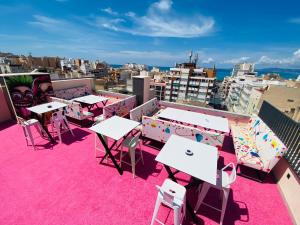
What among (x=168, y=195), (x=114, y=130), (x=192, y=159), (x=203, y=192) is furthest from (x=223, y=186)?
(x=114, y=130)

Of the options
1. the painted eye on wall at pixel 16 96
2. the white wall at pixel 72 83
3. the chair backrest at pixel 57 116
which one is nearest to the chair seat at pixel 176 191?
the chair backrest at pixel 57 116

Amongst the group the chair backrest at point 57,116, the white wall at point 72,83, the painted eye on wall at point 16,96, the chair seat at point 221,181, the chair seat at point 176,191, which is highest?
the white wall at point 72,83

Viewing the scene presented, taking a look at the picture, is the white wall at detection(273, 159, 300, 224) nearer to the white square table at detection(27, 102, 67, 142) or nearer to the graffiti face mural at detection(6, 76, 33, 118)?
the white square table at detection(27, 102, 67, 142)

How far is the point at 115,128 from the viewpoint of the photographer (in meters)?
3.12

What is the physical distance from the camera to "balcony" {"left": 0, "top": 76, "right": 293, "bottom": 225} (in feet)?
7.25

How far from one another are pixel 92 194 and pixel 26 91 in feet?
15.7

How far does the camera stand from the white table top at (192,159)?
6.43 feet

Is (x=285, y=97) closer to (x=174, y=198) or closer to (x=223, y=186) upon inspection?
(x=223, y=186)

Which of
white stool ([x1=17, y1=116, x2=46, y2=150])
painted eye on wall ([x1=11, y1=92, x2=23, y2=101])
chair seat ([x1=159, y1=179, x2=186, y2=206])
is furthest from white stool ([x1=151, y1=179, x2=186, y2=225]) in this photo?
painted eye on wall ([x1=11, y1=92, x2=23, y2=101])

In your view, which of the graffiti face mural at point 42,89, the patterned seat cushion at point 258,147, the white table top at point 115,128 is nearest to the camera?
the patterned seat cushion at point 258,147

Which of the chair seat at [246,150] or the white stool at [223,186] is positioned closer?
the white stool at [223,186]

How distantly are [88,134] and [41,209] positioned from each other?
7.98ft

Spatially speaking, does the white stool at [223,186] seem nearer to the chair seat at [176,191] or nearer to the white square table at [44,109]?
the chair seat at [176,191]

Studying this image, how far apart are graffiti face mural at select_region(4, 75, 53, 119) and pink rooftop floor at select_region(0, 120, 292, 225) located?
2.06 metres
